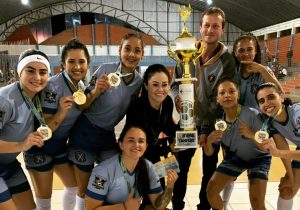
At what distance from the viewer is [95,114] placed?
289 cm

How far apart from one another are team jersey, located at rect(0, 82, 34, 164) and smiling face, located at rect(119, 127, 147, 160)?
81 centimetres

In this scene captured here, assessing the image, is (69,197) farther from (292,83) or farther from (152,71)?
(292,83)

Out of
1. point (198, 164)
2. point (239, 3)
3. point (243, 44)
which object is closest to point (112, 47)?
point (239, 3)

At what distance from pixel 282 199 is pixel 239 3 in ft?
64.4

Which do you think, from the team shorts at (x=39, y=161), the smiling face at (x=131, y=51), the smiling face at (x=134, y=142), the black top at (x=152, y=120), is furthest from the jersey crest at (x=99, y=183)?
the smiling face at (x=131, y=51)

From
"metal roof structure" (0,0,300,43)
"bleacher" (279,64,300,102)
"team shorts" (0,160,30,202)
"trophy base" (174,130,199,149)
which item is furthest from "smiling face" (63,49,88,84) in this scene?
"metal roof structure" (0,0,300,43)

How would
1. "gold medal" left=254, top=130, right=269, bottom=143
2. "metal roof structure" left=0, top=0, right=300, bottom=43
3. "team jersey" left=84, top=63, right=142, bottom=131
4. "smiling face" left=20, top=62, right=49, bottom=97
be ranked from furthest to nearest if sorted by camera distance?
"metal roof structure" left=0, top=0, right=300, bottom=43, "team jersey" left=84, top=63, right=142, bottom=131, "gold medal" left=254, top=130, right=269, bottom=143, "smiling face" left=20, top=62, right=49, bottom=97

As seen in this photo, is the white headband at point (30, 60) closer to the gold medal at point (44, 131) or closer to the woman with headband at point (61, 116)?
the woman with headband at point (61, 116)

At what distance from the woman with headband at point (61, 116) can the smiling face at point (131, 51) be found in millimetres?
347

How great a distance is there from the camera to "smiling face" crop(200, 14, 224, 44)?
119 inches

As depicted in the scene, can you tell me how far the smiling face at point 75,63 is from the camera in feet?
8.93

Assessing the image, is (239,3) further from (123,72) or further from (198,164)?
(123,72)

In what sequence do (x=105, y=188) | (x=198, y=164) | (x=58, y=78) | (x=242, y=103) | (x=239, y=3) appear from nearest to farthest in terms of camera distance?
1. (x=105, y=188)
2. (x=58, y=78)
3. (x=242, y=103)
4. (x=198, y=164)
5. (x=239, y=3)

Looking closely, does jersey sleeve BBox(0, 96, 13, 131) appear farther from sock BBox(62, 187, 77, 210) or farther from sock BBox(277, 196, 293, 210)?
sock BBox(277, 196, 293, 210)
